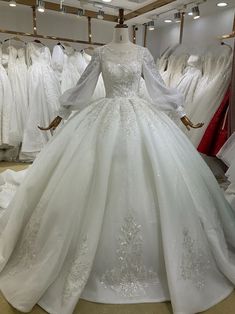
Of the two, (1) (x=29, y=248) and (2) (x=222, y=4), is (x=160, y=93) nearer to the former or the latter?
(1) (x=29, y=248)

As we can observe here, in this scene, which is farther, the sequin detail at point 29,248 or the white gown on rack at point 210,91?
the white gown on rack at point 210,91

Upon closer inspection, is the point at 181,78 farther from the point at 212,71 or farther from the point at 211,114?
the point at 211,114

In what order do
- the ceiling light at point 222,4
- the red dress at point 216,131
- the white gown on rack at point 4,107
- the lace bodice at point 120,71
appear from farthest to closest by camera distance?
the white gown on rack at point 4,107 < the ceiling light at point 222,4 < the red dress at point 216,131 < the lace bodice at point 120,71

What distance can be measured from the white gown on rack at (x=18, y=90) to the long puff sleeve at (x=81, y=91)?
1.75 metres

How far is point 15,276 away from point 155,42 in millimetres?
3685

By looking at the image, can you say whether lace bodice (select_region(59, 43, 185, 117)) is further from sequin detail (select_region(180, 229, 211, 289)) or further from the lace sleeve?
the lace sleeve

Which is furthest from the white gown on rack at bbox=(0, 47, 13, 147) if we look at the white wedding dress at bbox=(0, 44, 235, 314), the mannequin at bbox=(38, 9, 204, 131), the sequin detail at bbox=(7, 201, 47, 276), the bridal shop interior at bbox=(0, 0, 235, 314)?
the sequin detail at bbox=(7, 201, 47, 276)

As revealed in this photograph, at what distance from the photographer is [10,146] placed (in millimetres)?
3256

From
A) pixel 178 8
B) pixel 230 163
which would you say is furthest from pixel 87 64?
pixel 230 163

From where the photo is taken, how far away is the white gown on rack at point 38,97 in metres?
3.18

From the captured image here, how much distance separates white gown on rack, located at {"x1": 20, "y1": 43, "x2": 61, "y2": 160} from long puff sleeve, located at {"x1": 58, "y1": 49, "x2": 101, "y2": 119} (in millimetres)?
1672

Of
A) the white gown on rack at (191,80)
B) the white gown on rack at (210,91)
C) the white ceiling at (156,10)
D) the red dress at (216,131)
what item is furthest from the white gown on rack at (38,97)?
the red dress at (216,131)

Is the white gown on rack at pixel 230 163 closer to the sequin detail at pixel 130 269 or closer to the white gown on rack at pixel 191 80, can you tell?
the sequin detail at pixel 130 269
